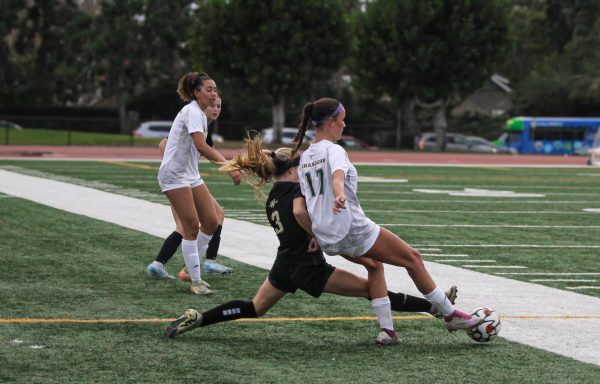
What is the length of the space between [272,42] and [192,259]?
155 feet

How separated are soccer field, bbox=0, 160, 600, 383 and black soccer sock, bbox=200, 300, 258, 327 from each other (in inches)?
4.9

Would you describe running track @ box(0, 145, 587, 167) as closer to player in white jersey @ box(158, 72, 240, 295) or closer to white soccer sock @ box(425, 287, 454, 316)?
player in white jersey @ box(158, 72, 240, 295)

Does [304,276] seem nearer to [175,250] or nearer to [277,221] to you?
[277,221]

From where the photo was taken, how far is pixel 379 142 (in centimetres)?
6188

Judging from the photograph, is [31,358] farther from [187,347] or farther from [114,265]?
[114,265]

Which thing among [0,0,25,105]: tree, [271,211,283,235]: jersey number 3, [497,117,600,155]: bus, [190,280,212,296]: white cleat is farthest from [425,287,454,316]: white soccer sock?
[0,0,25,105]: tree

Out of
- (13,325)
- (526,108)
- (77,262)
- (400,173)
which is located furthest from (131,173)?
(526,108)

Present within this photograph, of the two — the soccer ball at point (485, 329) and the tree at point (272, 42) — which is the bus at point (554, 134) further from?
the soccer ball at point (485, 329)

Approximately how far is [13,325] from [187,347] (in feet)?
4.21

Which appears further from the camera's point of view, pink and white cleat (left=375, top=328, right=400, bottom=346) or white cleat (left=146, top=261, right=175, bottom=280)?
white cleat (left=146, top=261, right=175, bottom=280)

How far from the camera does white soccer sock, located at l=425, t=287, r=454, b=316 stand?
23.8 ft

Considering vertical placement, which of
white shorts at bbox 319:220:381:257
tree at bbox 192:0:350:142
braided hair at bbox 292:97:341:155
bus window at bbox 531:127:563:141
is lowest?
bus window at bbox 531:127:563:141

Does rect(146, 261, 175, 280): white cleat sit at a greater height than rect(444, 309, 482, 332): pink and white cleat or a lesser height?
lesser

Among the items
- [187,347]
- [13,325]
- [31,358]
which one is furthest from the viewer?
[13,325]
